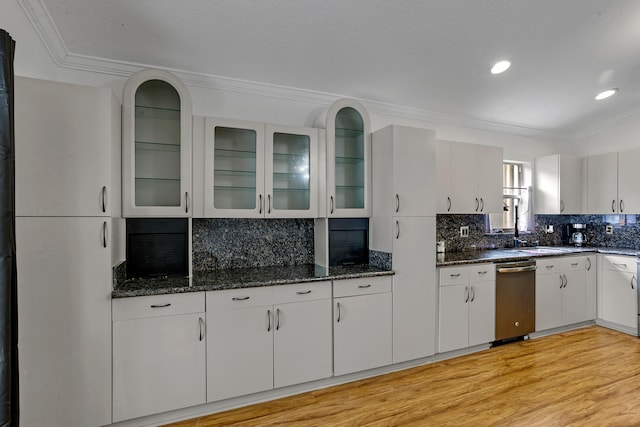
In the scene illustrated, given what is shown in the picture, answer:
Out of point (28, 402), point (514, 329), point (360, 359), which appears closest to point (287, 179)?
point (360, 359)

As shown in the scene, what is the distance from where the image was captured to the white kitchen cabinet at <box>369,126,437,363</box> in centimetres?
285

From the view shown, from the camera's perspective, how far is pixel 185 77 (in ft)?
8.93

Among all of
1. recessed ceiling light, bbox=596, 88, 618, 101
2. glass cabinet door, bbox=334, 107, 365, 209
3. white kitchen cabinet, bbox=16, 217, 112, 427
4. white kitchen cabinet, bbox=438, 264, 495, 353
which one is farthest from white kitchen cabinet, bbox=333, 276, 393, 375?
recessed ceiling light, bbox=596, 88, 618, 101

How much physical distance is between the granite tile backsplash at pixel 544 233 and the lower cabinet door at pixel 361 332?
1530 mm

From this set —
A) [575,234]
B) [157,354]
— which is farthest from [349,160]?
[575,234]

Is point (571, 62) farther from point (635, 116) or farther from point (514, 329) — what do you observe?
point (514, 329)

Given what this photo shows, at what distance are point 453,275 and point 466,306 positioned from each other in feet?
1.20

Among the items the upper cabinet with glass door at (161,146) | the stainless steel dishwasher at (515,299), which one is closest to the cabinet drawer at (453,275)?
the stainless steel dishwasher at (515,299)

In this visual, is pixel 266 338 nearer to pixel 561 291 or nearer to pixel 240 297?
pixel 240 297

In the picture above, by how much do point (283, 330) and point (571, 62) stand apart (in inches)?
144

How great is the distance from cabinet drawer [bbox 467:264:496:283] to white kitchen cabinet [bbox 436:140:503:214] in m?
0.67

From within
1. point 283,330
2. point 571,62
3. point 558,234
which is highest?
point 571,62

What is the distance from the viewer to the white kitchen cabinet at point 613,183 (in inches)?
157

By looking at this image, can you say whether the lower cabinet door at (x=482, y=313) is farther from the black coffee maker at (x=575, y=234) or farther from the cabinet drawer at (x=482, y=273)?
the black coffee maker at (x=575, y=234)
